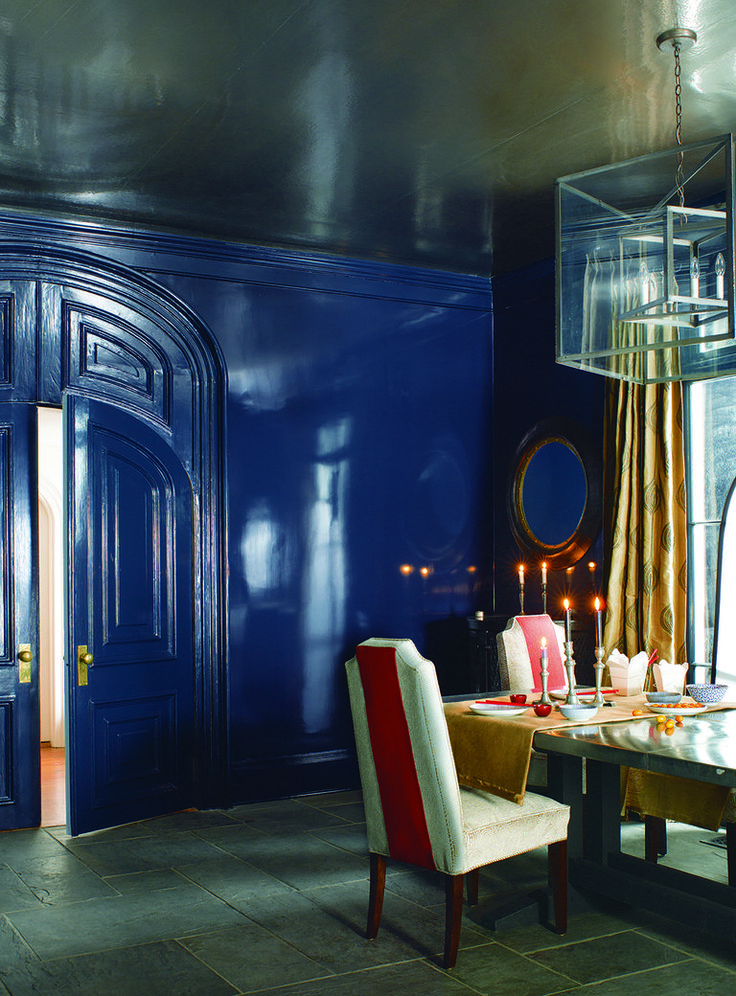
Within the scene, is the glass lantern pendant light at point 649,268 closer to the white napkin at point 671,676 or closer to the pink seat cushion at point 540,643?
the white napkin at point 671,676

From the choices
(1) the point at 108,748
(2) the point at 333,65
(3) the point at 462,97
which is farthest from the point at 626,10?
(1) the point at 108,748

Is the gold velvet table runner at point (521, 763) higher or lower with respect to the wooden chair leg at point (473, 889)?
higher

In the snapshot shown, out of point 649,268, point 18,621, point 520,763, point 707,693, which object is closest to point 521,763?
point 520,763

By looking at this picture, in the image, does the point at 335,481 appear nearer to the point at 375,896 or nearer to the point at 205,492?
the point at 205,492

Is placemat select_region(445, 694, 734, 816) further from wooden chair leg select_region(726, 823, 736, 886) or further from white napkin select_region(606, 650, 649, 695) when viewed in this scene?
white napkin select_region(606, 650, 649, 695)

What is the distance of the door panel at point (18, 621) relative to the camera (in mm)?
5055

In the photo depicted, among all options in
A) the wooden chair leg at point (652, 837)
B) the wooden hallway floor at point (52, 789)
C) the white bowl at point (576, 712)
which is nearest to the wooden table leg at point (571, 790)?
the white bowl at point (576, 712)

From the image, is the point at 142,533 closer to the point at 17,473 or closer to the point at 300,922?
the point at 17,473

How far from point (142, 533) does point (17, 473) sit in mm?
721

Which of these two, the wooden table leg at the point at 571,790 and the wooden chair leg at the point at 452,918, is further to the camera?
the wooden table leg at the point at 571,790

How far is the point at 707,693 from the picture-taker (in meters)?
3.95

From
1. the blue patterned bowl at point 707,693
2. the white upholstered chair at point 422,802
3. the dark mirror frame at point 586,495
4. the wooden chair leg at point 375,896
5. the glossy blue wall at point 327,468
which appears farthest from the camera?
the dark mirror frame at point 586,495

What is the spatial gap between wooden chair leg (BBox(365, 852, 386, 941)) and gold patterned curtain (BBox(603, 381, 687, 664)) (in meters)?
2.20

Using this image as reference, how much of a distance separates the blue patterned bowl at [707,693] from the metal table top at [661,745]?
17 cm
